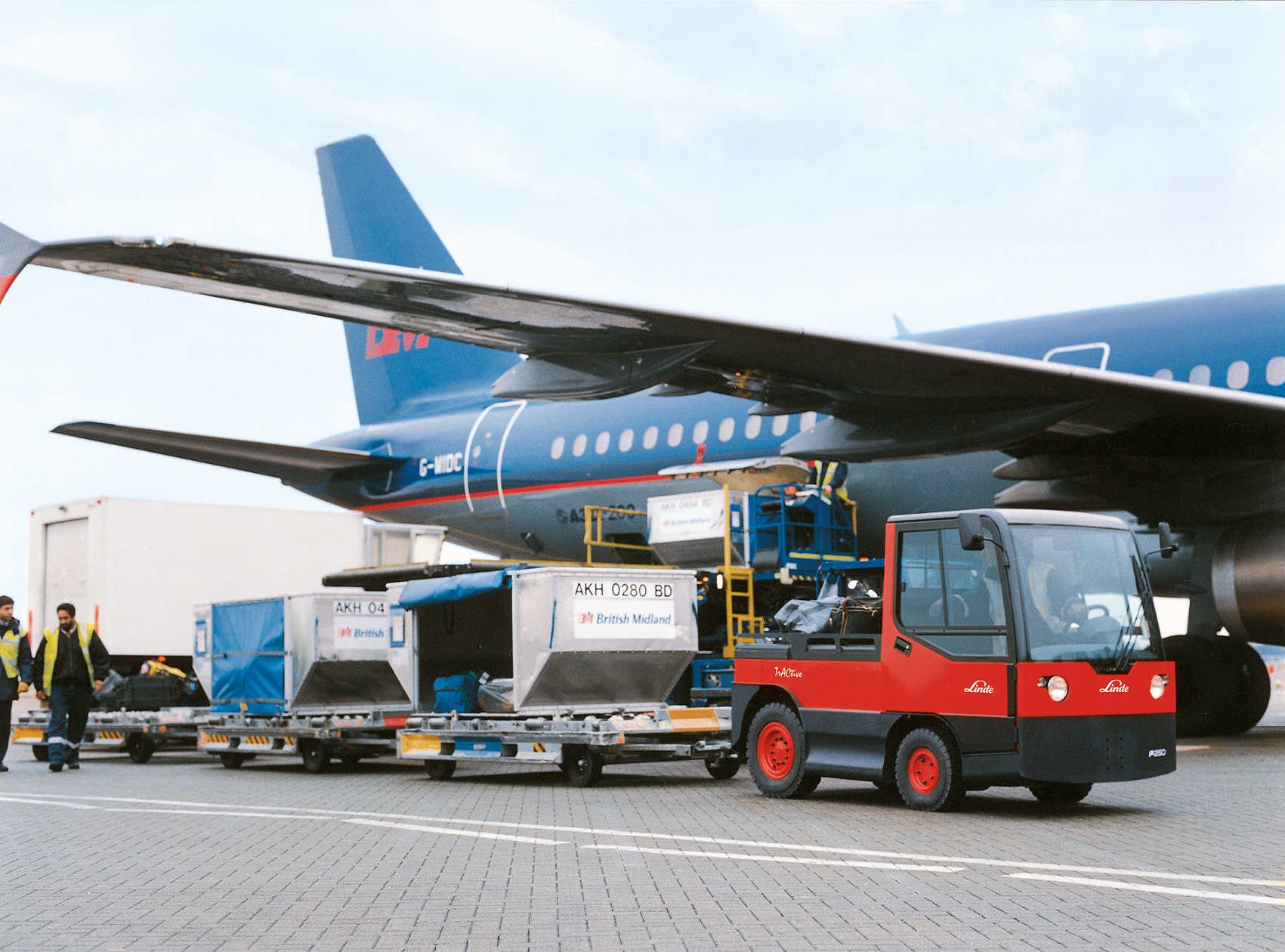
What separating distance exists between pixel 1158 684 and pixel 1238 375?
561 centimetres

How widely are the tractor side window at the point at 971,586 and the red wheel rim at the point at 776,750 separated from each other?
172 centimetres

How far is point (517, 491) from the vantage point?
790 inches

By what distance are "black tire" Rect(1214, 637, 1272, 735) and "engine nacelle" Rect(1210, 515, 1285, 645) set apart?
1024 mm

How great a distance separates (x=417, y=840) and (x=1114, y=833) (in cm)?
385

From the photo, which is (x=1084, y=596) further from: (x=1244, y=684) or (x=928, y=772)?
(x=1244, y=684)

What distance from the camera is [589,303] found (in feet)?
34.6

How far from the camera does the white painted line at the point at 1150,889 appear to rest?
18.7 feet

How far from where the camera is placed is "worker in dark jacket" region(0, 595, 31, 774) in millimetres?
14984

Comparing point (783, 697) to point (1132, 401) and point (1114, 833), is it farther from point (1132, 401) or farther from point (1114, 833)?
point (1132, 401)

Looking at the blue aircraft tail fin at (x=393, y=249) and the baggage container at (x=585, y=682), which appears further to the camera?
the blue aircraft tail fin at (x=393, y=249)

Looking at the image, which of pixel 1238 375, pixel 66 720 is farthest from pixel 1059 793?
pixel 66 720

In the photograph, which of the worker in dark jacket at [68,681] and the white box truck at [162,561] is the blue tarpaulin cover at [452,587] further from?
the white box truck at [162,561]

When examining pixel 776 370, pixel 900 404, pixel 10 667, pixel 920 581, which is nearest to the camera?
pixel 920 581

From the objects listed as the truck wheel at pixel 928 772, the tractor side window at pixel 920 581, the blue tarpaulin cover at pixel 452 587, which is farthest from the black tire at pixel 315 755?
the tractor side window at pixel 920 581
